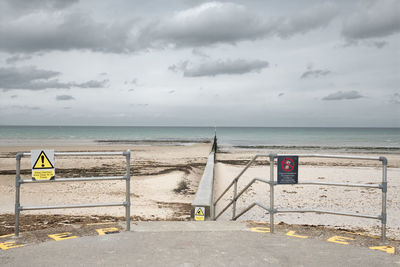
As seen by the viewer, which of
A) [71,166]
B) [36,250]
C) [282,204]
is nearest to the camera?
[36,250]

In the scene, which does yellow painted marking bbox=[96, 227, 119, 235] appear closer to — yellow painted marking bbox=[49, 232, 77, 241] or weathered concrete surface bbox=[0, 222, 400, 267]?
weathered concrete surface bbox=[0, 222, 400, 267]

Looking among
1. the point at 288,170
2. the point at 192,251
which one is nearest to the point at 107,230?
the point at 192,251

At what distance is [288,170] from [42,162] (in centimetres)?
344

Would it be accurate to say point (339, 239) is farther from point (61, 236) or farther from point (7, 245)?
point (7, 245)

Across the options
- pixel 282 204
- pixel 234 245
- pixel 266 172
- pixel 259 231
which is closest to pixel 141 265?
pixel 234 245

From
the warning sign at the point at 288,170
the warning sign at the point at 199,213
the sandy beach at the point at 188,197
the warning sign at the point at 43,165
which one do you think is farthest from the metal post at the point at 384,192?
the warning sign at the point at 43,165

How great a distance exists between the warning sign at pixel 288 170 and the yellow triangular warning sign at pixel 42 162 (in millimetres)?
3218

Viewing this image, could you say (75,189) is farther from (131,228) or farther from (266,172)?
(266,172)

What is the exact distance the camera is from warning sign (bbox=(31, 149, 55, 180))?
450 centimetres

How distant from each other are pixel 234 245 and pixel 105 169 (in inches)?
577

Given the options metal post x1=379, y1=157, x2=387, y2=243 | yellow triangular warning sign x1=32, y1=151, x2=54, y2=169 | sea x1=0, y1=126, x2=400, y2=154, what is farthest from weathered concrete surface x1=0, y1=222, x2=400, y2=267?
sea x1=0, y1=126, x2=400, y2=154

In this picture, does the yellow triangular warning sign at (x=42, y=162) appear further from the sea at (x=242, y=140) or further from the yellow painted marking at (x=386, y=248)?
the sea at (x=242, y=140)

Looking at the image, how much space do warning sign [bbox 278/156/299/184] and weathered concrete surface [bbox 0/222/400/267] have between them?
0.80 metres

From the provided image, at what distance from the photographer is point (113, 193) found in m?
11.3
